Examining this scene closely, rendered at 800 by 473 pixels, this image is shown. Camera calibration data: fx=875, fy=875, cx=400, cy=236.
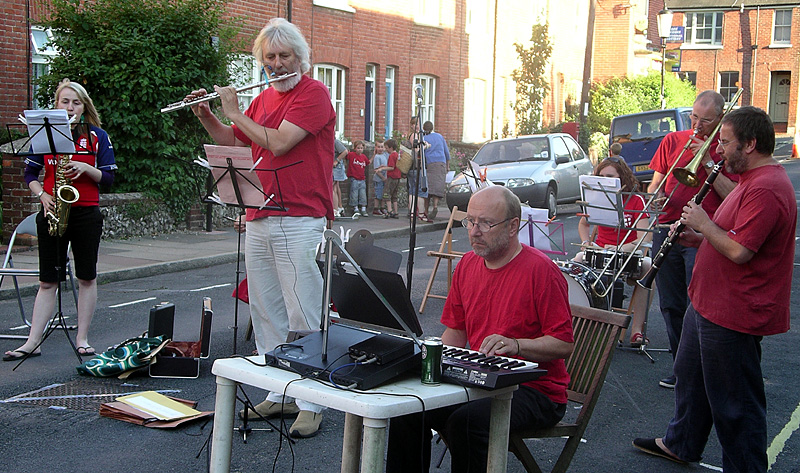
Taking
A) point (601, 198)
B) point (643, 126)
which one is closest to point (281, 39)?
point (601, 198)

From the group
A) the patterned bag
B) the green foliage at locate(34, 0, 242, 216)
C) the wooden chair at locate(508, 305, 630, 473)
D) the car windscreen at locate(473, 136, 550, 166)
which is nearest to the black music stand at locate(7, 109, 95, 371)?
the patterned bag

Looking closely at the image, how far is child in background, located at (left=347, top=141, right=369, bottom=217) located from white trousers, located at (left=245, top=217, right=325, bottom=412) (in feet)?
45.2

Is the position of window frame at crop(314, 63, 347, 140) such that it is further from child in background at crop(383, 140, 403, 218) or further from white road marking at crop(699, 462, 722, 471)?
white road marking at crop(699, 462, 722, 471)

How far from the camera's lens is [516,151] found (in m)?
19.3

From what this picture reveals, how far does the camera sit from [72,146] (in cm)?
624

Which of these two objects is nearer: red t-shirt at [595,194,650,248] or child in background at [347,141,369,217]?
red t-shirt at [595,194,650,248]

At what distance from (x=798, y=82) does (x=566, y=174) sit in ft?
119

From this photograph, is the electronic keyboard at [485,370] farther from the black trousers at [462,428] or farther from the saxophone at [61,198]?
the saxophone at [61,198]

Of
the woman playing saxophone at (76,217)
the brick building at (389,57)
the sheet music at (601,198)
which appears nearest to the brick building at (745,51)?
the brick building at (389,57)

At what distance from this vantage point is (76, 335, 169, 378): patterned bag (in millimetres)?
6191

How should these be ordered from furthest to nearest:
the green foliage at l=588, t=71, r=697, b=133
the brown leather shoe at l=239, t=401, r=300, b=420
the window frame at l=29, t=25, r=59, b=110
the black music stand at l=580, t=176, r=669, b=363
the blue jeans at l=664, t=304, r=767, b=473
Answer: the green foliage at l=588, t=71, r=697, b=133 < the window frame at l=29, t=25, r=59, b=110 < the black music stand at l=580, t=176, r=669, b=363 < the brown leather shoe at l=239, t=401, r=300, b=420 < the blue jeans at l=664, t=304, r=767, b=473

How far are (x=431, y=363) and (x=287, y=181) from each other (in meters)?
1.99

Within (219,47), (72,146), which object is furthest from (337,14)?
(72,146)

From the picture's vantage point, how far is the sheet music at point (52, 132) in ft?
19.8
